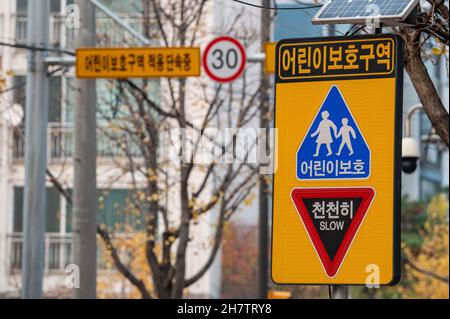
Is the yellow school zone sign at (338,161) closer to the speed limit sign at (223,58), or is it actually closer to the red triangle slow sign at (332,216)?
the red triangle slow sign at (332,216)

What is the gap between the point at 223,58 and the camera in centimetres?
1478

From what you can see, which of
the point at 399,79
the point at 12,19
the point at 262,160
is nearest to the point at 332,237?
the point at 399,79

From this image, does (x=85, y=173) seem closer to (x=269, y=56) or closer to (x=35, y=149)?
(x=35, y=149)

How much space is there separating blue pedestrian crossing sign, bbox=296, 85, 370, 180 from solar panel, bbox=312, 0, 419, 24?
498 mm

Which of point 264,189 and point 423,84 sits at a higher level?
point 423,84

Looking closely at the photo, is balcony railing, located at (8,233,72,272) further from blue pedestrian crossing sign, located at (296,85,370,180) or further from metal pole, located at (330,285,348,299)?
blue pedestrian crossing sign, located at (296,85,370,180)

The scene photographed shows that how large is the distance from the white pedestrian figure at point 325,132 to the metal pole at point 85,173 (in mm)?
9347

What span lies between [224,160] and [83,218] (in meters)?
5.26

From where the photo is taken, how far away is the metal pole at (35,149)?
15.2 m

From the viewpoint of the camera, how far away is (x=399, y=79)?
5.98 m

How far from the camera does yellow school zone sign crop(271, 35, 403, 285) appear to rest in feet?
19.6

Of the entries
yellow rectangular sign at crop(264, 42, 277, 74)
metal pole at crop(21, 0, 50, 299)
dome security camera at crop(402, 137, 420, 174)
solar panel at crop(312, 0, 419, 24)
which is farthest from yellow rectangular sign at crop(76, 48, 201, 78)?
solar panel at crop(312, 0, 419, 24)

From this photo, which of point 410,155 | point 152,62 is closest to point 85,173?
point 152,62

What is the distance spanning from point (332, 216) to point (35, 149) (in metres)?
9.61
